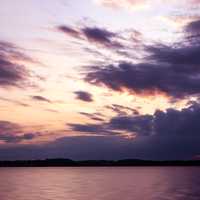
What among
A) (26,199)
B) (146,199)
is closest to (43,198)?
(26,199)

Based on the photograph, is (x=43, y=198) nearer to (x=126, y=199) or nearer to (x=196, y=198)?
(x=126, y=199)

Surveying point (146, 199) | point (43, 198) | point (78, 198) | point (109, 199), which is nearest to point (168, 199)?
point (146, 199)

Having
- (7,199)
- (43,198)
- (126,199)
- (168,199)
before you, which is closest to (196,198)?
(168,199)

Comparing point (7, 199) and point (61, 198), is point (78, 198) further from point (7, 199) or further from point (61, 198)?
point (7, 199)

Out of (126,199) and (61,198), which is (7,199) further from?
(126,199)

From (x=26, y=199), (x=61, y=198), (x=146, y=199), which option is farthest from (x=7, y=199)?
(x=146, y=199)

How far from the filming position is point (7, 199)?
76375 mm

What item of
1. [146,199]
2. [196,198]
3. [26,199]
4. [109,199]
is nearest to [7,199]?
[26,199]

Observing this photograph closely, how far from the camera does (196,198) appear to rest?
7512 centimetres

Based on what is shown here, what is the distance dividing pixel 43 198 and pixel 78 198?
255 inches

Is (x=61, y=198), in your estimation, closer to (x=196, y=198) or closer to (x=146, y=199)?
(x=146, y=199)

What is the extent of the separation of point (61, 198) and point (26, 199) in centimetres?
618

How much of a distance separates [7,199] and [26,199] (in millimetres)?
3672

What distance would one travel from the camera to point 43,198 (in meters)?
75.5
